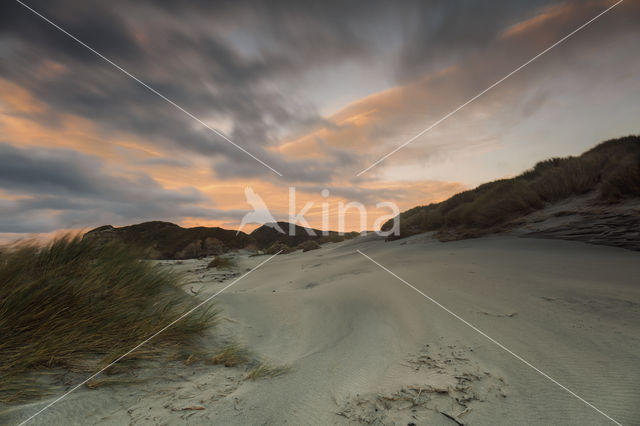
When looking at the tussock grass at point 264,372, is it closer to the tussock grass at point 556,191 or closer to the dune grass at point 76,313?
the dune grass at point 76,313

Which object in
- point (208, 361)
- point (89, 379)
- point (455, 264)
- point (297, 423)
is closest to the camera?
point (297, 423)

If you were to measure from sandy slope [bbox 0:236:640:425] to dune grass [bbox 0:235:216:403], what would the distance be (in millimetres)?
269

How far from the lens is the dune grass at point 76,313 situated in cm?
143

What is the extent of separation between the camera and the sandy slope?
1.28m

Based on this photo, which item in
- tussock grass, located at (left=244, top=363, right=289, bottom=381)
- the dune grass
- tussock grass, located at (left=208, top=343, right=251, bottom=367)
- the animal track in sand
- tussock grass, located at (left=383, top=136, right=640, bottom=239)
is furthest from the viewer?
tussock grass, located at (left=383, top=136, right=640, bottom=239)

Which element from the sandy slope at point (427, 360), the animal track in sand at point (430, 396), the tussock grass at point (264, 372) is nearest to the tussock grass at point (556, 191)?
the sandy slope at point (427, 360)

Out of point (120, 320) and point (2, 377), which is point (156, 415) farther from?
point (120, 320)

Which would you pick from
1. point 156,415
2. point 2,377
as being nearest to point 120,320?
point 2,377

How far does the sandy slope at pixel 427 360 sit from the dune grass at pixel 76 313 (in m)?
0.27

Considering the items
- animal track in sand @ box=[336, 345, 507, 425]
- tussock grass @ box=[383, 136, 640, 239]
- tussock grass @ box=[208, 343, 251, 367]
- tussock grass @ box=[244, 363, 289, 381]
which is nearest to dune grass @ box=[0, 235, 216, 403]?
tussock grass @ box=[208, 343, 251, 367]

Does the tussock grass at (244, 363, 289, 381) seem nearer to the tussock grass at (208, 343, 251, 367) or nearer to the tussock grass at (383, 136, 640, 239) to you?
the tussock grass at (208, 343, 251, 367)

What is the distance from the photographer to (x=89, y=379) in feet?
4.65

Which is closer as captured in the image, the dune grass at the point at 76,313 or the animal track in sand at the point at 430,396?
the animal track in sand at the point at 430,396

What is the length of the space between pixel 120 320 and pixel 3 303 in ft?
Answer: 1.94
